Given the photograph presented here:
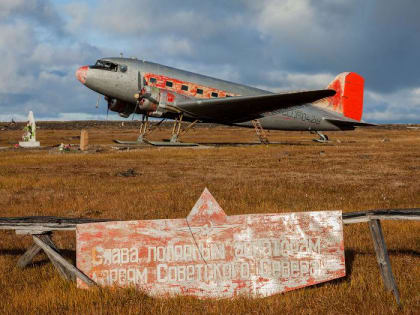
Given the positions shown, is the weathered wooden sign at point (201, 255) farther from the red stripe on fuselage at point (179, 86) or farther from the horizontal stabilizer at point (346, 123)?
the horizontal stabilizer at point (346, 123)

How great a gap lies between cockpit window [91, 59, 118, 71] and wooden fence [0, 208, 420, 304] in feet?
84.4

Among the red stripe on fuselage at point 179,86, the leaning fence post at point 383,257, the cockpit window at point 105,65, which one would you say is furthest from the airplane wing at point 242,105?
the leaning fence post at point 383,257

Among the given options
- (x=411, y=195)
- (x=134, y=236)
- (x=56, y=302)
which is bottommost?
(x=56, y=302)

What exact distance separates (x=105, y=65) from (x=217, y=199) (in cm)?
2101

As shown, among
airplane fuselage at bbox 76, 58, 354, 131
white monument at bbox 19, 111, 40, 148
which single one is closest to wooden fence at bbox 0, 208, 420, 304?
airplane fuselage at bbox 76, 58, 354, 131

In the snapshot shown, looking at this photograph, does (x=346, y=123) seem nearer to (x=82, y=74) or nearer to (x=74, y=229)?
(x=82, y=74)

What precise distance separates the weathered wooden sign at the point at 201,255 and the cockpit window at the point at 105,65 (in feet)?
86.4

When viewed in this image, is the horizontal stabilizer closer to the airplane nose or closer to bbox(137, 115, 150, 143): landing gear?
bbox(137, 115, 150, 143): landing gear

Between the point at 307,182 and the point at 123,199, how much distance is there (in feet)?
23.0

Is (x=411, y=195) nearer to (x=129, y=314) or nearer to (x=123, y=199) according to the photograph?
(x=123, y=199)

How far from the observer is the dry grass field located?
486cm

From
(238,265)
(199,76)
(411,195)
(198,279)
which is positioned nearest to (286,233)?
(238,265)

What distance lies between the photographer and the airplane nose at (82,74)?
29.7 m

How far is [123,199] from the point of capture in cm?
1195
